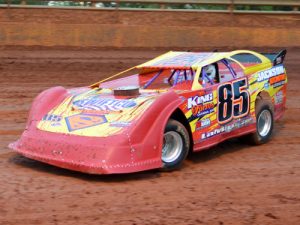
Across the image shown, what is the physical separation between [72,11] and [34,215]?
50.1 feet

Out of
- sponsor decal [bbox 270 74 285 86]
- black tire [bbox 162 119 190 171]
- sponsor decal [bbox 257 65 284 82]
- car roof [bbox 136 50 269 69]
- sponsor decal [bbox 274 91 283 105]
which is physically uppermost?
car roof [bbox 136 50 269 69]

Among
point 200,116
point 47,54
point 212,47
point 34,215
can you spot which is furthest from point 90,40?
point 34,215

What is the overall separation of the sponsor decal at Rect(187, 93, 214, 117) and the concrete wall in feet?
37.2

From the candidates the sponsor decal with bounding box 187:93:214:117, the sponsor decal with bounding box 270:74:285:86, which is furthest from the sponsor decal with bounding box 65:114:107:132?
the sponsor decal with bounding box 270:74:285:86

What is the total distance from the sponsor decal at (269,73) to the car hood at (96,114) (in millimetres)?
1812

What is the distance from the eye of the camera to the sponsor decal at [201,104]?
6.92m

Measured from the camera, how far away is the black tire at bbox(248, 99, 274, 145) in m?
8.07

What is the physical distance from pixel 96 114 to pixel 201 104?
4.16 feet

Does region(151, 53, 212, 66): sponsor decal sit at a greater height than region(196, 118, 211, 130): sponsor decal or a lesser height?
greater

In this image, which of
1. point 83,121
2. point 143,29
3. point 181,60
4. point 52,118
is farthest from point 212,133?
point 143,29

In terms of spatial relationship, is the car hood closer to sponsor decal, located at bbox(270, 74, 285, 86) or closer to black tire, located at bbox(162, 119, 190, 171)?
black tire, located at bbox(162, 119, 190, 171)

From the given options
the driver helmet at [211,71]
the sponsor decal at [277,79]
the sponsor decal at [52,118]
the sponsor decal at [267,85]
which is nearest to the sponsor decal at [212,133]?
the driver helmet at [211,71]

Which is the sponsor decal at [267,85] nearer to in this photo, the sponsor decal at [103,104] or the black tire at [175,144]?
the black tire at [175,144]

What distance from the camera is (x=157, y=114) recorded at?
6.46m
